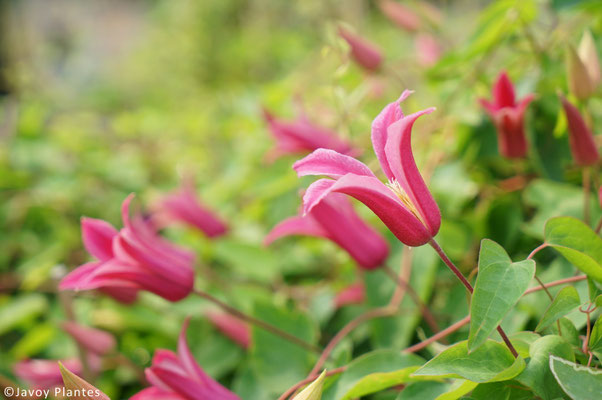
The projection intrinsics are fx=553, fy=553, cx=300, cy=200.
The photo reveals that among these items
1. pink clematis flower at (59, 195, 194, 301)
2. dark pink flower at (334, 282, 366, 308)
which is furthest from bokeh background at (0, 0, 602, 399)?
pink clematis flower at (59, 195, 194, 301)

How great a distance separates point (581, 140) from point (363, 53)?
341 millimetres

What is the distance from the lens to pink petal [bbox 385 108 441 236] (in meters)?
0.35

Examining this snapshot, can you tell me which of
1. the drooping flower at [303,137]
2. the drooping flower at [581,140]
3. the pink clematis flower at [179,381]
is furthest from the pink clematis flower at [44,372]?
the drooping flower at [581,140]

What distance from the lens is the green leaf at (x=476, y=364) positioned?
0.32m

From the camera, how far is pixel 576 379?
31 cm

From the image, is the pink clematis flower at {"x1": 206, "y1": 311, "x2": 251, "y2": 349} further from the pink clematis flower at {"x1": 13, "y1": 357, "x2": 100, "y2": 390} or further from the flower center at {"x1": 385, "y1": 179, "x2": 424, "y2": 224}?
the flower center at {"x1": 385, "y1": 179, "x2": 424, "y2": 224}

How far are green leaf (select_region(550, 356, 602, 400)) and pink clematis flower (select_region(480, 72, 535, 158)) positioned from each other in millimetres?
284

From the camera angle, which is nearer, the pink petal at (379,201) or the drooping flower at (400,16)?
the pink petal at (379,201)

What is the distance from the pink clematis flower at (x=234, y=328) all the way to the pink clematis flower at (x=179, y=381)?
0.24 m

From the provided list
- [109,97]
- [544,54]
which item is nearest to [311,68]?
[544,54]

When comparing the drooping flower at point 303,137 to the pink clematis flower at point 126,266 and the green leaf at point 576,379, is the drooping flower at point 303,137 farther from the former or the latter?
the green leaf at point 576,379

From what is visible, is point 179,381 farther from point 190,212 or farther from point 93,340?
point 190,212

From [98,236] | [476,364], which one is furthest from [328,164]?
[98,236]

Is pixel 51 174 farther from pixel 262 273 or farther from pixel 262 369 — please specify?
pixel 262 369
